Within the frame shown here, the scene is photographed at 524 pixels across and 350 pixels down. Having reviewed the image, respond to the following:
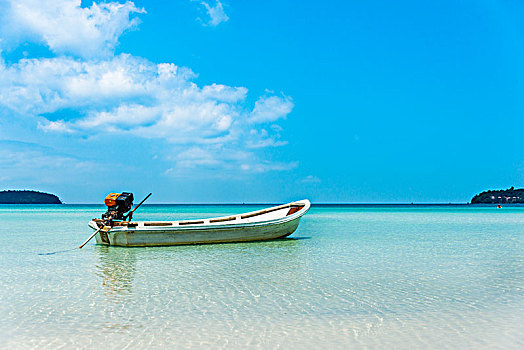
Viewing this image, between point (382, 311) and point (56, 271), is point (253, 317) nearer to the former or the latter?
point (382, 311)

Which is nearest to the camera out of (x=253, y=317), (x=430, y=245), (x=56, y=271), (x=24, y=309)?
(x=253, y=317)

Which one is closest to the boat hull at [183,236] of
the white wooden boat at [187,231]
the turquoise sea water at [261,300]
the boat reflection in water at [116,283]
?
the white wooden boat at [187,231]

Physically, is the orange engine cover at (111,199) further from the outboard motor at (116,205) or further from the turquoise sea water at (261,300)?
the turquoise sea water at (261,300)

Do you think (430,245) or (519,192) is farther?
(519,192)

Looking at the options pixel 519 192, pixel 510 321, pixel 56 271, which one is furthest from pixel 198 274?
pixel 519 192

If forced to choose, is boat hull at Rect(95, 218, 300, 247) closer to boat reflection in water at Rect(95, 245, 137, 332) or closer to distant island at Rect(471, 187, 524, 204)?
boat reflection in water at Rect(95, 245, 137, 332)

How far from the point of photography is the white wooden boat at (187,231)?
1670 centimetres

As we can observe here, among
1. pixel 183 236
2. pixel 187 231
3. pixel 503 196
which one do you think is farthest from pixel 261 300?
pixel 503 196

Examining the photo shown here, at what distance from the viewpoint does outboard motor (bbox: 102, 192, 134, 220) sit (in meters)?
16.9

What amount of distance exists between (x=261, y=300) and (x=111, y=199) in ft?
33.9

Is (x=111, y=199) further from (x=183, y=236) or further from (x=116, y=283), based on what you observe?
(x=116, y=283)

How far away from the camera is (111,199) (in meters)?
17.1

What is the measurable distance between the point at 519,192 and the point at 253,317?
17933 cm

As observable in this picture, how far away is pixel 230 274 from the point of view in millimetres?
11336
